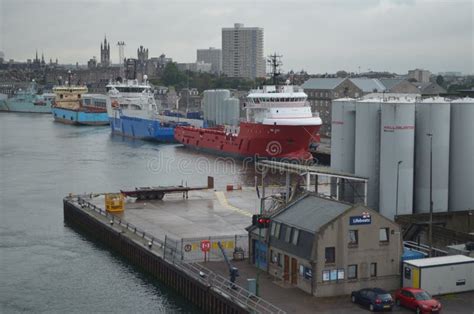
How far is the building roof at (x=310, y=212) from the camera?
17266 millimetres

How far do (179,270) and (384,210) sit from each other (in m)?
7.20

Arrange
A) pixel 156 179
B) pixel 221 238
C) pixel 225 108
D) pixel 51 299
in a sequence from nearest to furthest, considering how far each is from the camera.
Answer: pixel 51 299, pixel 221 238, pixel 156 179, pixel 225 108

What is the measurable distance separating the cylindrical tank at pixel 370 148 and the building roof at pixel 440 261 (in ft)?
19.6

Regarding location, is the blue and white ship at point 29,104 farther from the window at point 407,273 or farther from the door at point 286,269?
the window at point 407,273

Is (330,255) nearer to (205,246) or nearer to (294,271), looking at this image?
(294,271)

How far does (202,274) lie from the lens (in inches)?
733

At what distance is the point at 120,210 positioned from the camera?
1111 inches

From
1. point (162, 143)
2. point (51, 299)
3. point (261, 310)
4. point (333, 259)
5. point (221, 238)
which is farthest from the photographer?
point (162, 143)

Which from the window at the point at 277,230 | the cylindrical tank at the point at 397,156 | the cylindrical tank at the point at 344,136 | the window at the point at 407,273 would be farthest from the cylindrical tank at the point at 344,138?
the window at the point at 407,273

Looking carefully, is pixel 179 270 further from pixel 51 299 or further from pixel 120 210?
pixel 120 210

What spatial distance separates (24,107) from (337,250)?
11865 centimetres

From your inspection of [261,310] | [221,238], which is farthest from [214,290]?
[221,238]

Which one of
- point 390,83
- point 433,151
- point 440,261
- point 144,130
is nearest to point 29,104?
point 144,130

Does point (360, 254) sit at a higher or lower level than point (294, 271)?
higher
